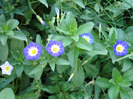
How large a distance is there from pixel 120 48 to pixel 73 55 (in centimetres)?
55

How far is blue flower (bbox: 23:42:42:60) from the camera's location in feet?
5.91

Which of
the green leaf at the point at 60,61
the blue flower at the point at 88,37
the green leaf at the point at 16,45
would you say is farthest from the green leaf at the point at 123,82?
the green leaf at the point at 16,45

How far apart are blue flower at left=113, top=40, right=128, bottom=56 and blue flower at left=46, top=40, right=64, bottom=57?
613mm

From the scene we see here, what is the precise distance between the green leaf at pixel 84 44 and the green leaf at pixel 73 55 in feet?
0.23

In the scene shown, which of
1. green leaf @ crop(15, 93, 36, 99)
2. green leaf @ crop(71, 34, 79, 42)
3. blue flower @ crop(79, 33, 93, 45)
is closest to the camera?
green leaf @ crop(71, 34, 79, 42)

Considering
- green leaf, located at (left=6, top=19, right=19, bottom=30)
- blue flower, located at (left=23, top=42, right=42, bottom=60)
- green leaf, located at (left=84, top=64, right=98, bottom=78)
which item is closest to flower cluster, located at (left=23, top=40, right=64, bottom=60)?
blue flower, located at (left=23, top=42, right=42, bottom=60)

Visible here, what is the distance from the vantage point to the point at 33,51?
181 cm

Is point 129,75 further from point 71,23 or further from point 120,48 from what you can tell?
point 71,23

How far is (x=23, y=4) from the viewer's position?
2428mm

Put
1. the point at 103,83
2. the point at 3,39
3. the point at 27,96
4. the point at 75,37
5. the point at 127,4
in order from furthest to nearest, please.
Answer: the point at 127,4 → the point at 27,96 → the point at 103,83 → the point at 3,39 → the point at 75,37

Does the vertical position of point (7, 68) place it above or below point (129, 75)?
above

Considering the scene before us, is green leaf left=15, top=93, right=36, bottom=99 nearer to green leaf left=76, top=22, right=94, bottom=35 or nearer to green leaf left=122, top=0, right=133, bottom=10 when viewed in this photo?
green leaf left=76, top=22, right=94, bottom=35

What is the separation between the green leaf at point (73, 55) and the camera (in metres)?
1.81

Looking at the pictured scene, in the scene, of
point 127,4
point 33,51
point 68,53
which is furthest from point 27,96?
point 127,4
